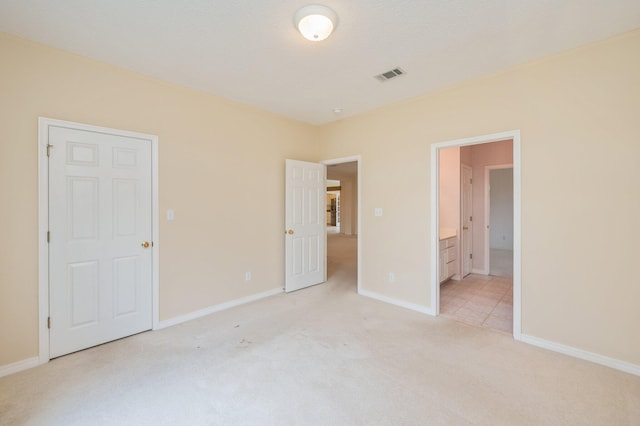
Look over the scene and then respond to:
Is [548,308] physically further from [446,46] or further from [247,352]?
[247,352]

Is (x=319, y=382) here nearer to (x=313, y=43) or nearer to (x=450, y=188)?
(x=313, y=43)

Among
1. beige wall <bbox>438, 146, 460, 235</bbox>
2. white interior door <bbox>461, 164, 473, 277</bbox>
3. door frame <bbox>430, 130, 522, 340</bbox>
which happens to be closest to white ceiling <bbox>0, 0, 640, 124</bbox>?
door frame <bbox>430, 130, 522, 340</bbox>

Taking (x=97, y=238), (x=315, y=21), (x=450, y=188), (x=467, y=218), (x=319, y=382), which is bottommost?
(x=319, y=382)

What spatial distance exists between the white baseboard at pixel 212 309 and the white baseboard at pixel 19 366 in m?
0.89

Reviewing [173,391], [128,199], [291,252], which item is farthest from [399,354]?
[128,199]

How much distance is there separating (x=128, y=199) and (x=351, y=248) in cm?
650

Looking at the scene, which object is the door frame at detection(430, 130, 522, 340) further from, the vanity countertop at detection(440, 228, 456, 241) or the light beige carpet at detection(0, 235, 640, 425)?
the vanity countertop at detection(440, 228, 456, 241)

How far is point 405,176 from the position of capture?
3.54m

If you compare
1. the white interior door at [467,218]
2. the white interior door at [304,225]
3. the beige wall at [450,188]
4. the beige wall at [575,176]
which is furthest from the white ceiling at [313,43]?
the white interior door at [467,218]

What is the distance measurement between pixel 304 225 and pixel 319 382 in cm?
256

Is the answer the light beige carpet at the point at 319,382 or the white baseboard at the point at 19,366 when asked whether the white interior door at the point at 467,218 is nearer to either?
the light beige carpet at the point at 319,382

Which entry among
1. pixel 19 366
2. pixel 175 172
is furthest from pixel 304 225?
pixel 19 366

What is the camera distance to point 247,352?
2.44 m

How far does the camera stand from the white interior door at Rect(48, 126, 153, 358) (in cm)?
237
